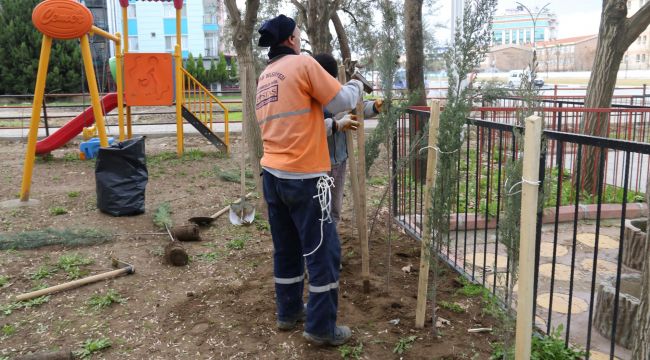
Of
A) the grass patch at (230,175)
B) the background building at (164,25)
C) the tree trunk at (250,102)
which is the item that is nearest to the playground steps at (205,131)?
the grass patch at (230,175)

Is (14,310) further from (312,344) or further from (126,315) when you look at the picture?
(312,344)

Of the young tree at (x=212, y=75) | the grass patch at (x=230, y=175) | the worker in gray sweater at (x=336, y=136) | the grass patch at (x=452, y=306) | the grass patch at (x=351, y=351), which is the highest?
the young tree at (x=212, y=75)

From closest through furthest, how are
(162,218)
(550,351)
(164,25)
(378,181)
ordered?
1. (550,351)
2. (162,218)
3. (378,181)
4. (164,25)

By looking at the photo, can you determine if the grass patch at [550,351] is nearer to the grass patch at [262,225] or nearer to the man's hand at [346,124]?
the man's hand at [346,124]

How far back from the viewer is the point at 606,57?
23.4ft

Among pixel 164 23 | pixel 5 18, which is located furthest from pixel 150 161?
pixel 164 23

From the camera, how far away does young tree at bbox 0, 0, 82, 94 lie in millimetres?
27547

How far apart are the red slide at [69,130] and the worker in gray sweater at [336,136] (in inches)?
316

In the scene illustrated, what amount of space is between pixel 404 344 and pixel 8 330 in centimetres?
253

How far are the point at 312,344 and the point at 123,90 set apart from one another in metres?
8.73

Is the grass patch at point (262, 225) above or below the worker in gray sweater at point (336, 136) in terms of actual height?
below

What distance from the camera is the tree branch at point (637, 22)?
688 centimetres

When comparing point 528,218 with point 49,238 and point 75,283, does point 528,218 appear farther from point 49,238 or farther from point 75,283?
point 49,238

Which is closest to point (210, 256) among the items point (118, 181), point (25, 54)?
point (118, 181)
